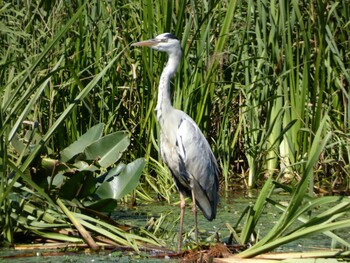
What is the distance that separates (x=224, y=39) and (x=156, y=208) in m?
1.30

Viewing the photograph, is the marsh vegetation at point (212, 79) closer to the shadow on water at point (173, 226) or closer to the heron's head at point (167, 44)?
the shadow on water at point (173, 226)

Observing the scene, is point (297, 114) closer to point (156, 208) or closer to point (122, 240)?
point (156, 208)

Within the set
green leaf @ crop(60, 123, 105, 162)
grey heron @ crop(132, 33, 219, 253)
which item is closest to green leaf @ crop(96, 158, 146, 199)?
green leaf @ crop(60, 123, 105, 162)

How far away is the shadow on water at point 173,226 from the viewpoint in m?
4.63

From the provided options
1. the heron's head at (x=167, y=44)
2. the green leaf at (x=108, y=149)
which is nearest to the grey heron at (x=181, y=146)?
the heron's head at (x=167, y=44)

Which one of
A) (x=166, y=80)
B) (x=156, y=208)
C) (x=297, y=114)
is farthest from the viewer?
(x=297, y=114)

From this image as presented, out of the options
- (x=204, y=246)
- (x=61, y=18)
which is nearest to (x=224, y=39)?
(x=61, y=18)

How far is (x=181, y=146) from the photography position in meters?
5.65

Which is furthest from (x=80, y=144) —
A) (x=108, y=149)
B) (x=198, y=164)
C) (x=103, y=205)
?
(x=198, y=164)

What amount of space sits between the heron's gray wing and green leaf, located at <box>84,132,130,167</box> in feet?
1.47

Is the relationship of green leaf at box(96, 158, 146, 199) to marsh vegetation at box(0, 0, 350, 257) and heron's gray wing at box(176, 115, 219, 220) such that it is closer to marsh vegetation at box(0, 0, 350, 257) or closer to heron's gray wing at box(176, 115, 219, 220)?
heron's gray wing at box(176, 115, 219, 220)

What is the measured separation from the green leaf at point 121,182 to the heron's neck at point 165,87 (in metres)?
0.48

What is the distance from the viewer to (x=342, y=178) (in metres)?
6.77

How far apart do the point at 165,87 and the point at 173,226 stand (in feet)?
2.92
